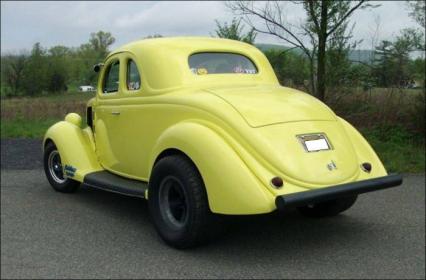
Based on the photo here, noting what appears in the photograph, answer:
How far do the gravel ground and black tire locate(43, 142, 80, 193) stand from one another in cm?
25

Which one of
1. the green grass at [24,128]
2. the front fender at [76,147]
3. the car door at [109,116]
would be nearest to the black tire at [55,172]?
the front fender at [76,147]

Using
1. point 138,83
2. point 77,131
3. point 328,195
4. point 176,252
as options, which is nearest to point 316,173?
point 328,195

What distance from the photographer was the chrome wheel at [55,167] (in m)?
6.45

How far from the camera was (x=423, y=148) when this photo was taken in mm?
8734

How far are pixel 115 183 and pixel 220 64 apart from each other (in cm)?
165

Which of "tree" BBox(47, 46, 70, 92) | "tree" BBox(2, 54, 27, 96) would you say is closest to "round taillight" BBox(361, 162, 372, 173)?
"tree" BBox(47, 46, 70, 92)

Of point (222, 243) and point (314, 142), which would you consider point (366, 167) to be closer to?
point (314, 142)

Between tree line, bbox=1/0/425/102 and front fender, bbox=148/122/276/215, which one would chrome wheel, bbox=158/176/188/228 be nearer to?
front fender, bbox=148/122/276/215

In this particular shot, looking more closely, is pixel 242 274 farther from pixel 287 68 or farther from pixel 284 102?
pixel 287 68

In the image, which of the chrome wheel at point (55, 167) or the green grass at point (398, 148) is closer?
the chrome wheel at point (55, 167)

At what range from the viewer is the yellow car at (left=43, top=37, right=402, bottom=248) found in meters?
3.92

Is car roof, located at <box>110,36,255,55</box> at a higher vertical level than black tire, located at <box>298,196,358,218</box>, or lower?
higher

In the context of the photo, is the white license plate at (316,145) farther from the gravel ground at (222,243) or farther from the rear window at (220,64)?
the rear window at (220,64)

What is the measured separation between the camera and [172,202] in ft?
14.6
